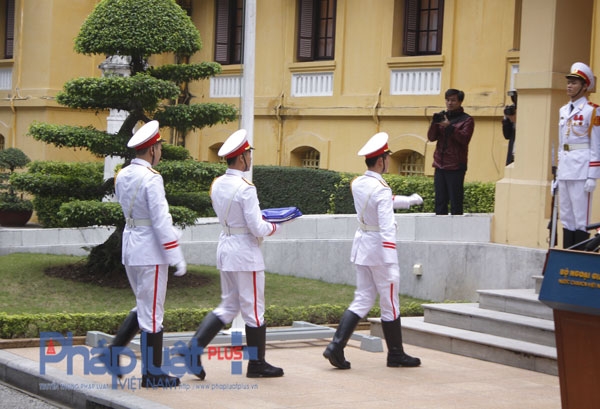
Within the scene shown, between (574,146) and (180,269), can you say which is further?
(574,146)

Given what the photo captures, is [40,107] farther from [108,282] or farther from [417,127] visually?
[108,282]

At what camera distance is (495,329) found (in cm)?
1127

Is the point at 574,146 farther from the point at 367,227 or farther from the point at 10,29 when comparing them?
the point at 10,29

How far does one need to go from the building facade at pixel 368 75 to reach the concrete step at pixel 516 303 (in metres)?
1.80

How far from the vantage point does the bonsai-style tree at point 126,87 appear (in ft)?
47.5

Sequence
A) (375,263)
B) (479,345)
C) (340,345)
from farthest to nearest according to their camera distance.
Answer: (479,345)
(375,263)
(340,345)

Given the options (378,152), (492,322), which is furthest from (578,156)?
(378,152)

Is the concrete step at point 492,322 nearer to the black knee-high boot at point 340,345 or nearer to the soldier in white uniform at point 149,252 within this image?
the black knee-high boot at point 340,345

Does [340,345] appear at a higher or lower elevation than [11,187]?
lower

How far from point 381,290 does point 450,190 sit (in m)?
5.37

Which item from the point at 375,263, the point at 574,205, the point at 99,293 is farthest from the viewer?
the point at 99,293

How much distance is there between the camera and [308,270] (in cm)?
1633

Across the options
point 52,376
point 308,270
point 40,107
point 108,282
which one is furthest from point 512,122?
point 40,107

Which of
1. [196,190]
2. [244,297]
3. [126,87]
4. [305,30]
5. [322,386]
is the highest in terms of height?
[305,30]
